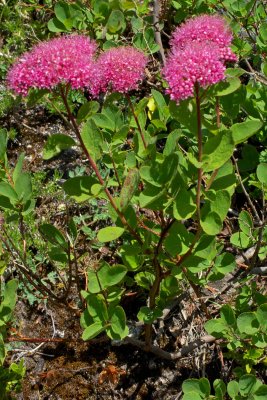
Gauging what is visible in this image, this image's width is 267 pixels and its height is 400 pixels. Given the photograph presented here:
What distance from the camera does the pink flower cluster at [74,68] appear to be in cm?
160

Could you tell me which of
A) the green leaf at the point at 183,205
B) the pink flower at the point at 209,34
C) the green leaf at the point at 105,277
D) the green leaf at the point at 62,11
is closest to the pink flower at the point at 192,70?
the pink flower at the point at 209,34

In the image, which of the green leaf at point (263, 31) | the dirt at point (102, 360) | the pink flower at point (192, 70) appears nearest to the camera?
the pink flower at point (192, 70)

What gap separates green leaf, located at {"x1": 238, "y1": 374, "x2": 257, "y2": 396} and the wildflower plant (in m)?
0.38

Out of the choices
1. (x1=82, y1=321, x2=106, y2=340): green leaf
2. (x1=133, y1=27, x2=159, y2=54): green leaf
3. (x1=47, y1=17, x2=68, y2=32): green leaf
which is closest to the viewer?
(x1=82, y1=321, x2=106, y2=340): green leaf

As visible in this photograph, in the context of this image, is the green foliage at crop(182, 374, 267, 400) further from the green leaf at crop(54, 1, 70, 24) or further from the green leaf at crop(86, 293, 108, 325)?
the green leaf at crop(54, 1, 70, 24)

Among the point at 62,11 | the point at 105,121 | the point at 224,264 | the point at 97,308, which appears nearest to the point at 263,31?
the point at 62,11

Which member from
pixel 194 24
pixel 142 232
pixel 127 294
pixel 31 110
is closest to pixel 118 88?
pixel 194 24

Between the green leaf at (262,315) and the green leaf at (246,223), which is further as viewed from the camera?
the green leaf at (246,223)

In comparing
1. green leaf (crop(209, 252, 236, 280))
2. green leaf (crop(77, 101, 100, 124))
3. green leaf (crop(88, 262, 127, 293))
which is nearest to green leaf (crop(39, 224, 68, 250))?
green leaf (crop(88, 262, 127, 293))

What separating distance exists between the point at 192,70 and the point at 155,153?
39cm

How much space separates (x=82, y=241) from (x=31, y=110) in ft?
3.30

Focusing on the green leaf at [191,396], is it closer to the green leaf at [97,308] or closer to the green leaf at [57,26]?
the green leaf at [97,308]

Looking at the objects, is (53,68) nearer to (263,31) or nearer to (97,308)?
(97,308)

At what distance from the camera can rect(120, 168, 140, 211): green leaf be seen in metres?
1.63
